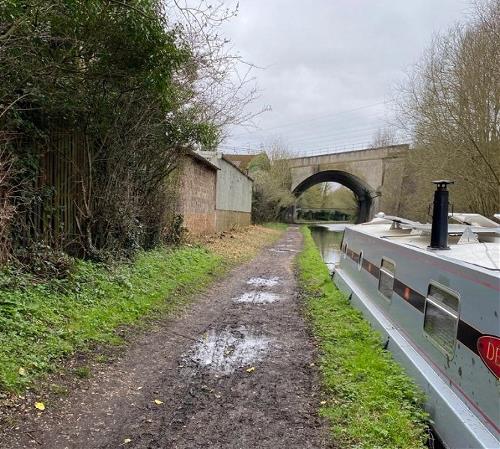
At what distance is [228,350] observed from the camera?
15.9 ft

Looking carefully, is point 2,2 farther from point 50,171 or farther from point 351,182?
point 351,182

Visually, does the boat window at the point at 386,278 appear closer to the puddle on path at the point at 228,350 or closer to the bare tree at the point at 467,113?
the puddle on path at the point at 228,350

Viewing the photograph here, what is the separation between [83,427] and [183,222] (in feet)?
31.5

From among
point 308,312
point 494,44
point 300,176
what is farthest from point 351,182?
point 308,312

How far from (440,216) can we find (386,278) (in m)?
1.48

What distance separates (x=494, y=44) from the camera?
11594 millimetres

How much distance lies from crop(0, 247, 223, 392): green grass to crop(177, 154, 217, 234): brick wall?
477 cm

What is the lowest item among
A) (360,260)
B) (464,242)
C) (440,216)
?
(360,260)

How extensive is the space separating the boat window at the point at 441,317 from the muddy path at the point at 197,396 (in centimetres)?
105

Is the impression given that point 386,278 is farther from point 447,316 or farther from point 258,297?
point 258,297

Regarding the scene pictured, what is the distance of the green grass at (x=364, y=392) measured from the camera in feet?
9.74

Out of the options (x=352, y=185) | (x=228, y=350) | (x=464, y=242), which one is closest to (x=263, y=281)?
(x=228, y=350)

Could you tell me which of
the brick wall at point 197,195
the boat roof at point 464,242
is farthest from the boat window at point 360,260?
the brick wall at point 197,195

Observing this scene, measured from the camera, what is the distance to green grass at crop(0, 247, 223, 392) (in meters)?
3.77
